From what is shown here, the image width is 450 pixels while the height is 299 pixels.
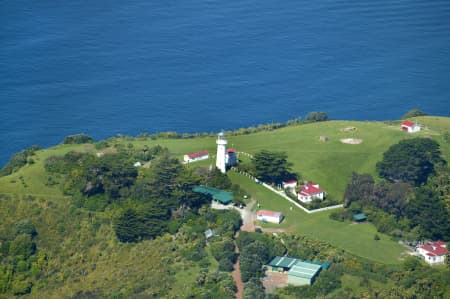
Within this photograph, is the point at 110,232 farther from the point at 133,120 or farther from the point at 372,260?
the point at 133,120

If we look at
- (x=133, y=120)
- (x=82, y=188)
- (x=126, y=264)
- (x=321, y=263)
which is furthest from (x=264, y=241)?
(x=133, y=120)

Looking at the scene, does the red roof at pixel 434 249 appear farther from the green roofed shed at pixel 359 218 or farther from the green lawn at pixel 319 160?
the green roofed shed at pixel 359 218

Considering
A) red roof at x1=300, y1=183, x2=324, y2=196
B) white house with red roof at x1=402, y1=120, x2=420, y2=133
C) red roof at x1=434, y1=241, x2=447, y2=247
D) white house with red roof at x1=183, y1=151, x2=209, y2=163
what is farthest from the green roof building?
white house with red roof at x1=402, y1=120, x2=420, y2=133

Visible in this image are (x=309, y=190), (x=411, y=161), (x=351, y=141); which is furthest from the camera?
(x=351, y=141)

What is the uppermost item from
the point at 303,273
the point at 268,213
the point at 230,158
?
the point at 230,158

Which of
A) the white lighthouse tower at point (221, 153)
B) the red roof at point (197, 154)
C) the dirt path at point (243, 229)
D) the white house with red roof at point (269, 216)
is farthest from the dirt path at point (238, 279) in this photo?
the red roof at point (197, 154)

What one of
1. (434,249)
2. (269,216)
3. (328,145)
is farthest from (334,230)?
(328,145)

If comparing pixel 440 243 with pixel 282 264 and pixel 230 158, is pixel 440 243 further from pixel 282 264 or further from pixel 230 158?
pixel 230 158
